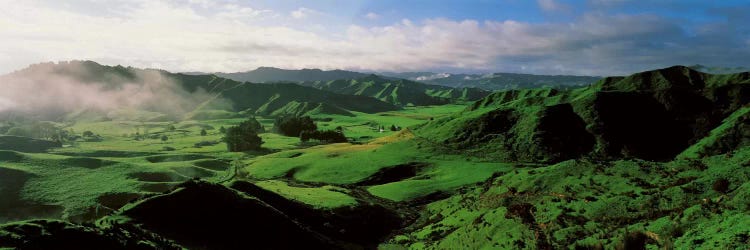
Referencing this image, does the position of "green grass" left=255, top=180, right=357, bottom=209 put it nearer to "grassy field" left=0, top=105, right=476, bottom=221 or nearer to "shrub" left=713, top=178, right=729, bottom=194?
"grassy field" left=0, top=105, right=476, bottom=221

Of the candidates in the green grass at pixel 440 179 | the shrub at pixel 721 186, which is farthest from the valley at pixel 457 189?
the green grass at pixel 440 179

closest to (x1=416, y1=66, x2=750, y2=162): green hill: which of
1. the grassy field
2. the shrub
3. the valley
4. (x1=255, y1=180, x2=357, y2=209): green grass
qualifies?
the valley

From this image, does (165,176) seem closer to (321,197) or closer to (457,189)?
(321,197)

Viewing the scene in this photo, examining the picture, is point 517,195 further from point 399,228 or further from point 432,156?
point 432,156

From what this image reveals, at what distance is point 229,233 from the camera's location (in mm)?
61438

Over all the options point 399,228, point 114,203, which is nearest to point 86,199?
point 114,203

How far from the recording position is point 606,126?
510 ft

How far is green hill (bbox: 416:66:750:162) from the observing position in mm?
144875

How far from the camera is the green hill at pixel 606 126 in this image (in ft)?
475

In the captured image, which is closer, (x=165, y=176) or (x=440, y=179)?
(x=440, y=179)

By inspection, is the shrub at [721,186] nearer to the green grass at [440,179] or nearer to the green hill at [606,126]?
the green grass at [440,179]

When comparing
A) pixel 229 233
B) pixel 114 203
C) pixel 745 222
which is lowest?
pixel 114 203

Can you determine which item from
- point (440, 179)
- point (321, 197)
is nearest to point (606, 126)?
point (440, 179)

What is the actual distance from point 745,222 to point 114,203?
121910 millimetres
